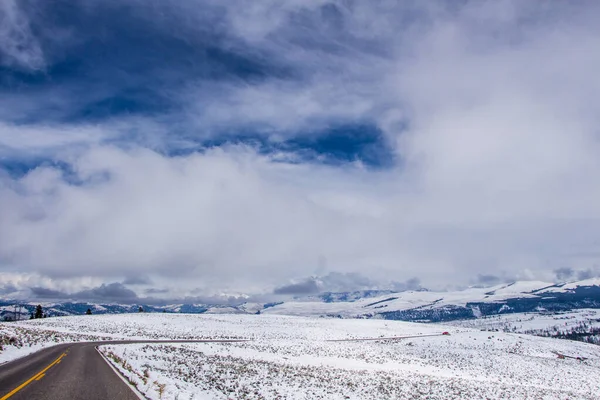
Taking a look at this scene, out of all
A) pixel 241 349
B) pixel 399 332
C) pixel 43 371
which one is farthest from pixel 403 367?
pixel 399 332

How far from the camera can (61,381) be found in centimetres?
1983

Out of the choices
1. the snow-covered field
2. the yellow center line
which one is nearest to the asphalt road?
the yellow center line

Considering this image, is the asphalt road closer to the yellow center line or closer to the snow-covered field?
the yellow center line

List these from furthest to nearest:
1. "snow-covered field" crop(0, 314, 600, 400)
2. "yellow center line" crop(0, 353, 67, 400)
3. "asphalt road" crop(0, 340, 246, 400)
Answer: "snow-covered field" crop(0, 314, 600, 400)
"asphalt road" crop(0, 340, 246, 400)
"yellow center line" crop(0, 353, 67, 400)

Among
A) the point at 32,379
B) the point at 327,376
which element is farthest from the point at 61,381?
the point at 327,376

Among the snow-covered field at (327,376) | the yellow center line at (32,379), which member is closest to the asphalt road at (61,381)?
the yellow center line at (32,379)

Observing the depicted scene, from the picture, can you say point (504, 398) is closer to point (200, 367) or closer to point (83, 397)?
point (200, 367)

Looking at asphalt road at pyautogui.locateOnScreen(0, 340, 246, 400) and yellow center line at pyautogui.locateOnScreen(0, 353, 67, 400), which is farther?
asphalt road at pyautogui.locateOnScreen(0, 340, 246, 400)

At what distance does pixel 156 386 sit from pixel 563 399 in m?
33.7

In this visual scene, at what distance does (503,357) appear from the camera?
63.4m

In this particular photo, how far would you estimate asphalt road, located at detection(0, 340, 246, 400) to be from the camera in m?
16.5

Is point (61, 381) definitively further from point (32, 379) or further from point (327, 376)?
point (327, 376)

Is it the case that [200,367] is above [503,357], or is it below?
above

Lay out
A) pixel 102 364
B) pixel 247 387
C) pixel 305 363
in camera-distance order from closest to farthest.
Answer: pixel 247 387, pixel 102 364, pixel 305 363
